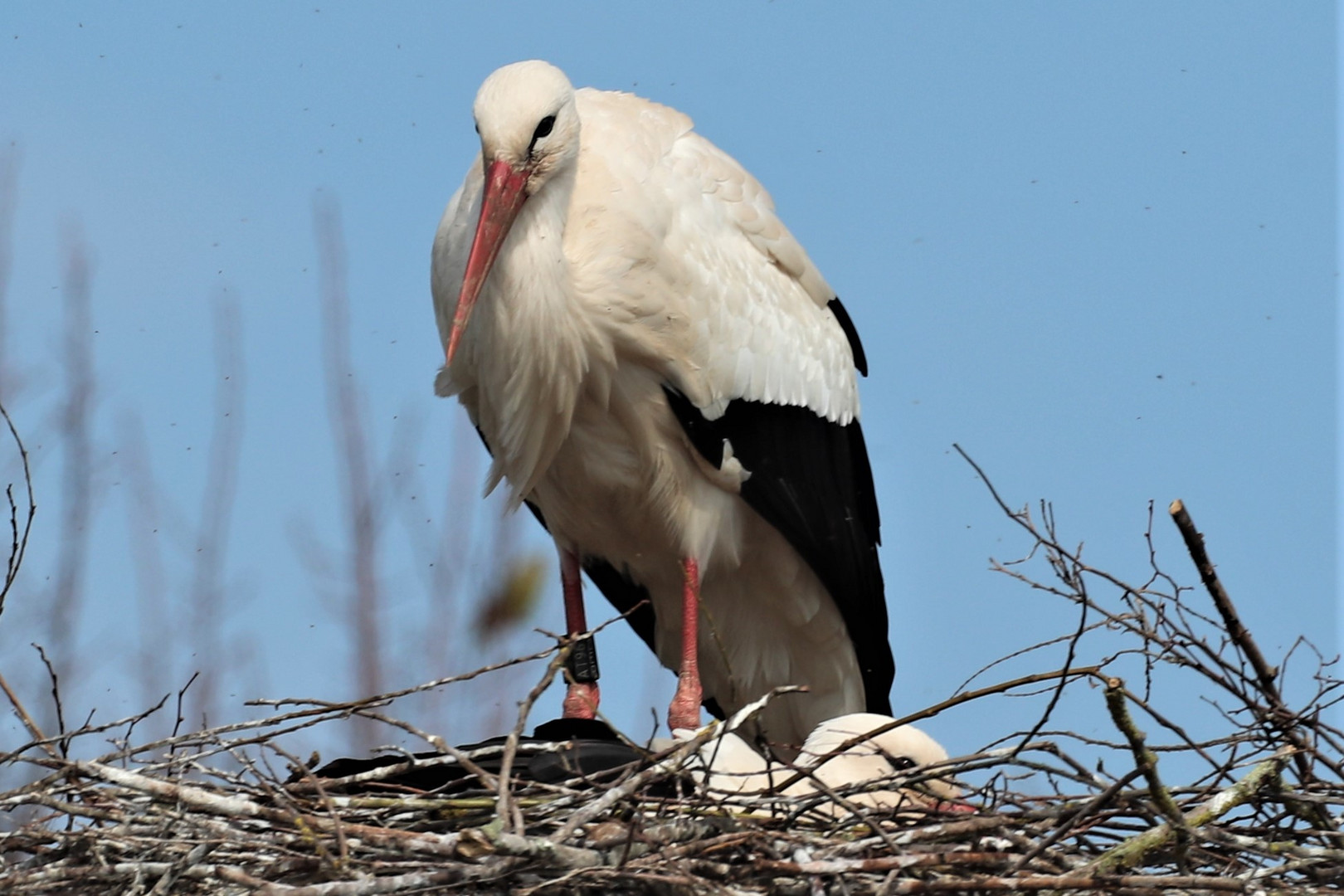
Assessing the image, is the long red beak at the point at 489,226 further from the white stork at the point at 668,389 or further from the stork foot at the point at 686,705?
the stork foot at the point at 686,705

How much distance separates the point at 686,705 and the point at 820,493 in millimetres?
636

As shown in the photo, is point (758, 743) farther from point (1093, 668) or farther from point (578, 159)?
point (578, 159)

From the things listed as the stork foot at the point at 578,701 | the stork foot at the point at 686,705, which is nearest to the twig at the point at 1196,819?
the stork foot at the point at 686,705

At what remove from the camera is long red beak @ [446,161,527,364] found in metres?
3.99

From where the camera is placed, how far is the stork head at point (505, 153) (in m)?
3.99

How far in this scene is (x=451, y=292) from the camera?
428 centimetres

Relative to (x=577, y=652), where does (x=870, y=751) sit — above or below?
below

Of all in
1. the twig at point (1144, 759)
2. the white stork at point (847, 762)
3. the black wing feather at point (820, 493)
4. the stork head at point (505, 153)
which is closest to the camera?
the twig at point (1144, 759)

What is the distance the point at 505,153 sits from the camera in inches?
157

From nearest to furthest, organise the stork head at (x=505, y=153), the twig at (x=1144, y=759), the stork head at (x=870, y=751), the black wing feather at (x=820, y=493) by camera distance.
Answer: the twig at (x=1144, y=759), the stork head at (x=870, y=751), the stork head at (x=505, y=153), the black wing feather at (x=820, y=493)

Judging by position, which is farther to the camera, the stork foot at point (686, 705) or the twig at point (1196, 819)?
the stork foot at point (686, 705)

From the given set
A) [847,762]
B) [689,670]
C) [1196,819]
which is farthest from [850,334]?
[1196,819]

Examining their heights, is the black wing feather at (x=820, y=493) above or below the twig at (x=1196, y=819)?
above

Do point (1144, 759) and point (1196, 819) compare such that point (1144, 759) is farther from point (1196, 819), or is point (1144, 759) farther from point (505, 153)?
point (505, 153)
